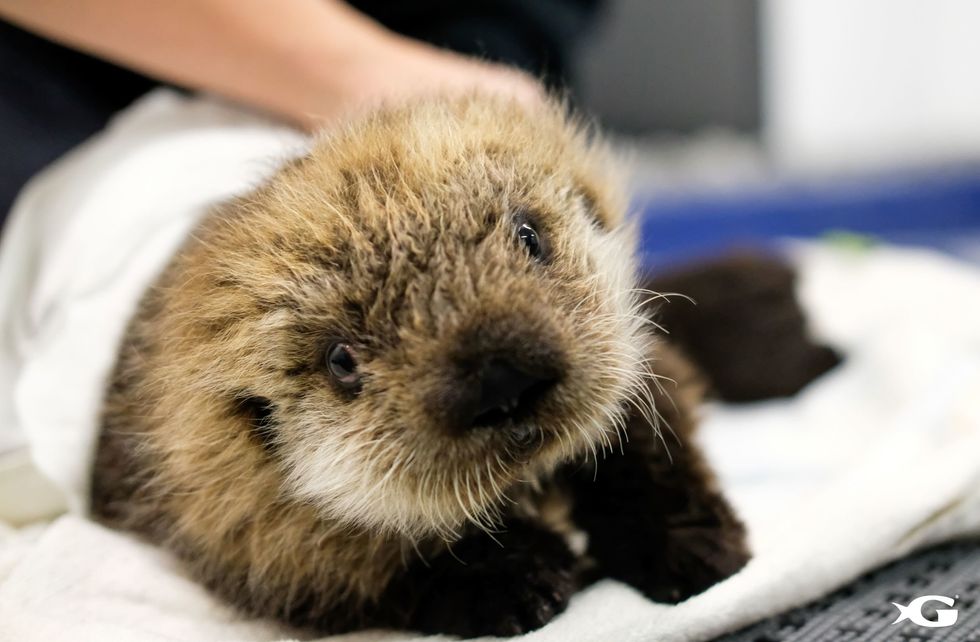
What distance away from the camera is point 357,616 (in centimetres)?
101

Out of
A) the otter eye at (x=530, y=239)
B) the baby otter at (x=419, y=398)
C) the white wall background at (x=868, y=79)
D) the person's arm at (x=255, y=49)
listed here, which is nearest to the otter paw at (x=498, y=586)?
the baby otter at (x=419, y=398)

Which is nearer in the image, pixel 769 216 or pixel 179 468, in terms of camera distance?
pixel 179 468

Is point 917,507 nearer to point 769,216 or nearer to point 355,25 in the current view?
point 355,25

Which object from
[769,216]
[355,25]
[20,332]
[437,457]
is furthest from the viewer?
[769,216]

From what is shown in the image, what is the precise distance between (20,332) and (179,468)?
47cm

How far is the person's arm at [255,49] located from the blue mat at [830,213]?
70.2 inches

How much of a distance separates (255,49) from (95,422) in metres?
0.65

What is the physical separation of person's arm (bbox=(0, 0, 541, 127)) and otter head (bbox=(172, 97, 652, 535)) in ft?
1.27

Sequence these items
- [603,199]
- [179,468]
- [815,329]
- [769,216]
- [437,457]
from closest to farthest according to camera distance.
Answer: [437,457], [179,468], [603,199], [815,329], [769,216]

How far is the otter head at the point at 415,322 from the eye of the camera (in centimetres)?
81

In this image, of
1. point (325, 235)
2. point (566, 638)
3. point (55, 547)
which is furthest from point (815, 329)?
point (55, 547)

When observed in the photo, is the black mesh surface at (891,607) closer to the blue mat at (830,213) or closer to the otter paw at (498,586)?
the otter paw at (498,586)

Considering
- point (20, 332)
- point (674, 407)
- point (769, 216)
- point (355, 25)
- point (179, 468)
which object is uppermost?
point (355, 25)

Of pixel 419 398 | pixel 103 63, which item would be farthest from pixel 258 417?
pixel 103 63
